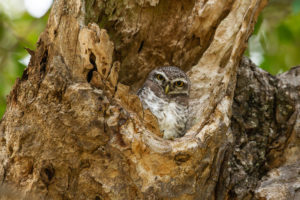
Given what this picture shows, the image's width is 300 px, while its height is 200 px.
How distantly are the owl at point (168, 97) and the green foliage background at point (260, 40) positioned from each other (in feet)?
3.87

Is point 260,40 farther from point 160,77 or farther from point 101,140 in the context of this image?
point 101,140

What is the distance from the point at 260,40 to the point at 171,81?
175 centimetres

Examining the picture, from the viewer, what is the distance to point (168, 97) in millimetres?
4309

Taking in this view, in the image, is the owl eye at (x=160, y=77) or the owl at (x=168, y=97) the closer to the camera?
the owl at (x=168, y=97)

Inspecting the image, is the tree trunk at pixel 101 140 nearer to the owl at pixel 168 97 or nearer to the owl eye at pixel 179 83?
the owl at pixel 168 97

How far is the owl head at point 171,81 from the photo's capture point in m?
4.29

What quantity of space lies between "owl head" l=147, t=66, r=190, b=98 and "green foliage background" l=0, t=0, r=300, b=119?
1.12m

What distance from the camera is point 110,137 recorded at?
2779 mm

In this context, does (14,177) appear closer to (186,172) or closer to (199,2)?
(186,172)

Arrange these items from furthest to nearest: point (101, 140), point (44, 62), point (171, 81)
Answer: point (171, 81) < point (44, 62) < point (101, 140)

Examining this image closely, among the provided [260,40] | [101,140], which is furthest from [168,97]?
[260,40]

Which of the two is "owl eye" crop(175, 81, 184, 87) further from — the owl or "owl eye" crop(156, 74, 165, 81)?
"owl eye" crop(156, 74, 165, 81)

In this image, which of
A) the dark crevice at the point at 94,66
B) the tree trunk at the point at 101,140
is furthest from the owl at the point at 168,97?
the dark crevice at the point at 94,66

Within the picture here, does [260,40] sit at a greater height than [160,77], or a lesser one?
greater
